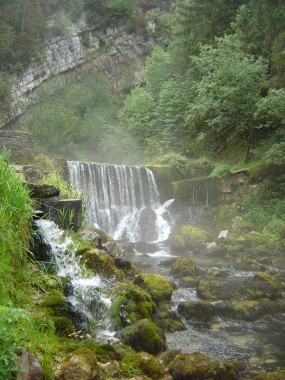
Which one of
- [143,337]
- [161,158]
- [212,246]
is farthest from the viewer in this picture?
[161,158]

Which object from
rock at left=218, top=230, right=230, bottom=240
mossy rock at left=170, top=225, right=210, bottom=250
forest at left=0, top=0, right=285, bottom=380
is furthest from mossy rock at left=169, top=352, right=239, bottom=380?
rock at left=218, top=230, right=230, bottom=240

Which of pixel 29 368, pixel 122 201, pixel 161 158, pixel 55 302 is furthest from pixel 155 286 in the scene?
pixel 161 158

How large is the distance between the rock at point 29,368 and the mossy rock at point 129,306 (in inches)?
117

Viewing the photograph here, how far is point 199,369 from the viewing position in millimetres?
4500

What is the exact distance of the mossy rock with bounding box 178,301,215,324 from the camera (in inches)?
276

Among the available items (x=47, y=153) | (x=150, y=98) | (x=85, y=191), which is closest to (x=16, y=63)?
(x=47, y=153)

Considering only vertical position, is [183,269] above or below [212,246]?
above

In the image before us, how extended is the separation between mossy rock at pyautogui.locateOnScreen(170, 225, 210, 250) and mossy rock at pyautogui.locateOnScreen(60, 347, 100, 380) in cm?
1034

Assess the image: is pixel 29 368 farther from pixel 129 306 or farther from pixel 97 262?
pixel 97 262

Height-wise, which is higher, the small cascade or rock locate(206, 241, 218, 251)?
the small cascade

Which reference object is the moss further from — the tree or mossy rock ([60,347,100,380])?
the tree

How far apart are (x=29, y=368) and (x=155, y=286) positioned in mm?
4841

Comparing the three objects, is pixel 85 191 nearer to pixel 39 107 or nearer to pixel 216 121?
pixel 216 121

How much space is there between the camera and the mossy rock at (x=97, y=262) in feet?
22.5
